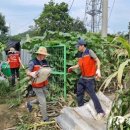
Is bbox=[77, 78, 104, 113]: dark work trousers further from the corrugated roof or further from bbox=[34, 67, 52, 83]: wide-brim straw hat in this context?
bbox=[34, 67, 52, 83]: wide-brim straw hat

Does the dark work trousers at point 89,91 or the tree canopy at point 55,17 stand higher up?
the tree canopy at point 55,17

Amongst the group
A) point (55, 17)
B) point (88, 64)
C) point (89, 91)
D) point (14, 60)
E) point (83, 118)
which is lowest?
point (83, 118)

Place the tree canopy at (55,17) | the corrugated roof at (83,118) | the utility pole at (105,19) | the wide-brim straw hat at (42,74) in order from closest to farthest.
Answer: the corrugated roof at (83,118) → the wide-brim straw hat at (42,74) → the utility pole at (105,19) → the tree canopy at (55,17)

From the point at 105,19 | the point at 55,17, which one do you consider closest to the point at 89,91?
the point at 105,19

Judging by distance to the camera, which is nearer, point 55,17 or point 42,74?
point 42,74

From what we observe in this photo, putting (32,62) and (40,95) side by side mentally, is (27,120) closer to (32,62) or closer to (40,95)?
(40,95)

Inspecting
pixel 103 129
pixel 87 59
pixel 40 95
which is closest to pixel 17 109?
pixel 40 95

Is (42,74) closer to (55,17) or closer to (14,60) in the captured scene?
(14,60)

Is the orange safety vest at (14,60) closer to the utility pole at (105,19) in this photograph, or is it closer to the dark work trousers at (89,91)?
the utility pole at (105,19)

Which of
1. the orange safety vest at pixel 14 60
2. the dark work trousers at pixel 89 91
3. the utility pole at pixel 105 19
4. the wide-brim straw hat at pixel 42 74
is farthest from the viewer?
the orange safety vest at pixel 14 60

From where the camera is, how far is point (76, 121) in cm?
789

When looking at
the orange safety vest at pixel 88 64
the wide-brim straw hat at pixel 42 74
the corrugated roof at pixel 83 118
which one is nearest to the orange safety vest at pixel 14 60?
the wide-brim straw hat at pixel 42 74

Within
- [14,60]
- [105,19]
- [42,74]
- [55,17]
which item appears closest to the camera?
[42,74]

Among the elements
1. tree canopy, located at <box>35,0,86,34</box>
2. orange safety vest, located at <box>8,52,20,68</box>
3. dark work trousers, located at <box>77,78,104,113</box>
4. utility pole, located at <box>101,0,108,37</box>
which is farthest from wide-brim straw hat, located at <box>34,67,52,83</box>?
tree canopy, located at <box>35,0,86,34</box>
